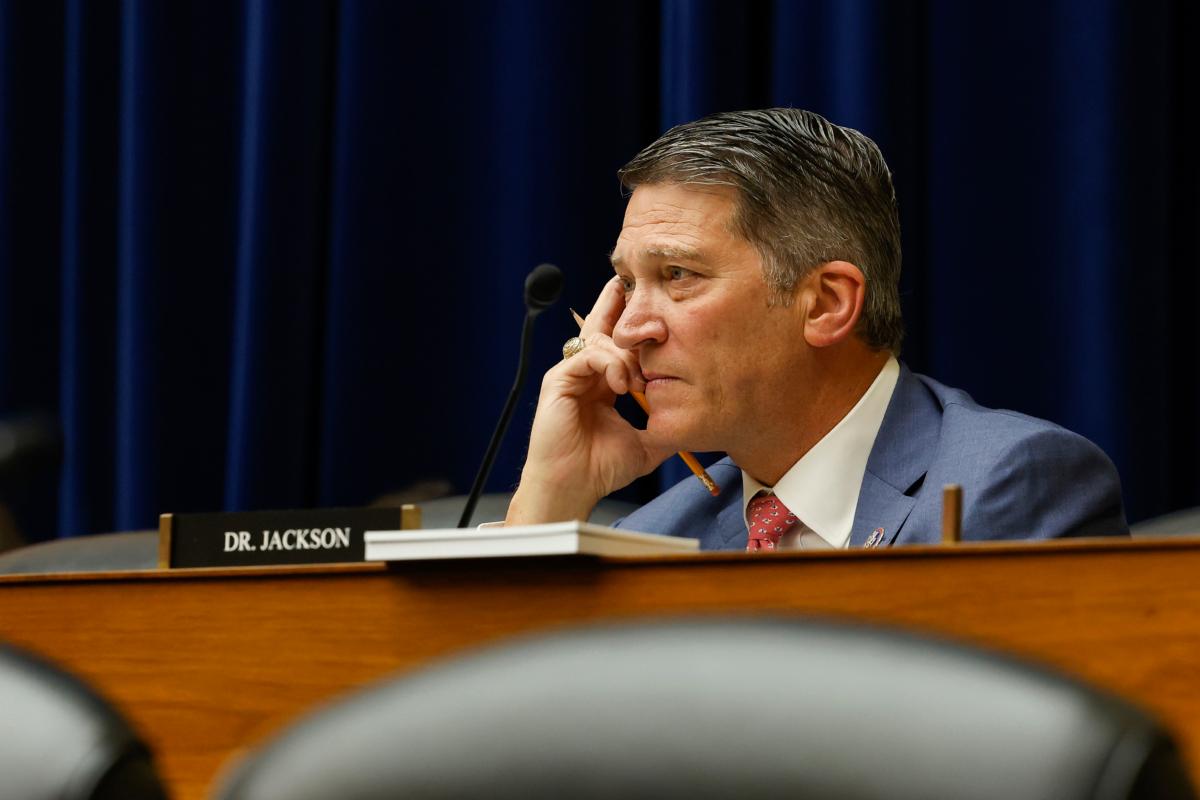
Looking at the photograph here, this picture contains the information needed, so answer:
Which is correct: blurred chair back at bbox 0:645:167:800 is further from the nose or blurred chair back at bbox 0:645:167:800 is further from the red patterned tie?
the nose

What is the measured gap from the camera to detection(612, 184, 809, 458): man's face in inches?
77.3

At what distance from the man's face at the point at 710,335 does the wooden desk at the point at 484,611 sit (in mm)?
806

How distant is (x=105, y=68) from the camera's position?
9.76ft

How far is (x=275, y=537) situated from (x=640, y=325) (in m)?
0.75

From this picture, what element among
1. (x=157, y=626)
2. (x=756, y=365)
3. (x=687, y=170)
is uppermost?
(x=687, y=170)

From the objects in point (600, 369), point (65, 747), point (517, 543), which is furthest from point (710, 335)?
point (65, 747)

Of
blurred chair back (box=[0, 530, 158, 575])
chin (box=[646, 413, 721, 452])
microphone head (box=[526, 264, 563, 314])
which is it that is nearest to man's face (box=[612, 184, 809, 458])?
chin (box=[646, 413, 721, 452])

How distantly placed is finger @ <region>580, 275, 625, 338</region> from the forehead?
10 centimetres

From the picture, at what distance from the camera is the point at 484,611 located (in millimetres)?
1170

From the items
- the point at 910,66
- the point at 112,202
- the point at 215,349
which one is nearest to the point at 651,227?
the point at 910,66

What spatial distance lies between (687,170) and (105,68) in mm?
1477

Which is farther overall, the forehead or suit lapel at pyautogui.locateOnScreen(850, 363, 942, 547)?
the forehead

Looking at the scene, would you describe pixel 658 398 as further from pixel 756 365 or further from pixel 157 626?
pixel 157 626

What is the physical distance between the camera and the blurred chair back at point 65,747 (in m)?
0.53
